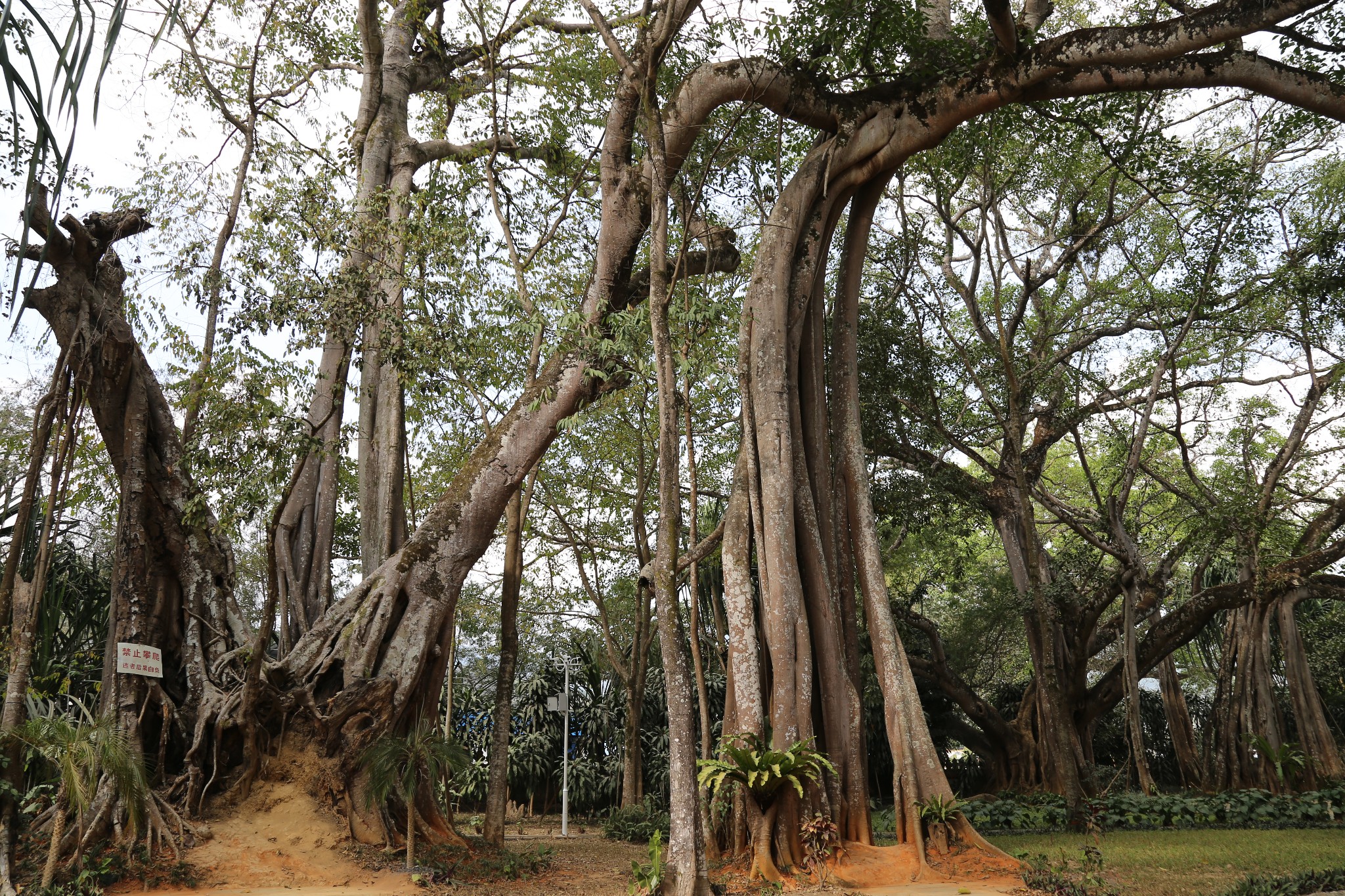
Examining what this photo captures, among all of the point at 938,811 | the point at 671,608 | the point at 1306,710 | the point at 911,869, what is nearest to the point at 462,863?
the point at 671,608

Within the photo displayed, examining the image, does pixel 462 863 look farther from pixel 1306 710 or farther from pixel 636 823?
pixel 1306 710

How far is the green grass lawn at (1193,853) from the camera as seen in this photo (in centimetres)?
661

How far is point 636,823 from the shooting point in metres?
12.2

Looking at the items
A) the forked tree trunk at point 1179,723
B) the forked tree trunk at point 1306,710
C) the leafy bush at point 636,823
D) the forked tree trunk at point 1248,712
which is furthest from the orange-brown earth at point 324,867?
the forked tree trunk at point 1179,723

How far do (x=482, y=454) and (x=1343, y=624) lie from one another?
1638cm

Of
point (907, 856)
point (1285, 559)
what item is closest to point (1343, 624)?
point (1285, 559)

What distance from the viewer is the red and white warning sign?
7758 millimetres

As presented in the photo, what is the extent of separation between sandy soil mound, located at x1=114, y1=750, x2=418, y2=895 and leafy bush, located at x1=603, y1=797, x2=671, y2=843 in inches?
176

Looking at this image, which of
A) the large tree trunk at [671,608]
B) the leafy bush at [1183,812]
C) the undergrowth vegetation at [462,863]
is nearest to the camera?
the large tree trunk at [671,608]

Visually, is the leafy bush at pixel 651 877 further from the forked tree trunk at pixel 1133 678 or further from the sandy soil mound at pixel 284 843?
the forked tree trunk at pixel 1133 678

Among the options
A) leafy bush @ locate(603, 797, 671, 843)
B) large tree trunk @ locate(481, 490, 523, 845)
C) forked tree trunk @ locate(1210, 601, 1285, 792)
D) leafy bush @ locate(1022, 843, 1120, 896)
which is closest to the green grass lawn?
leafy bush @ locate(1022, 843, 1120, 896)

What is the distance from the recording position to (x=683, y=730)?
6.09m

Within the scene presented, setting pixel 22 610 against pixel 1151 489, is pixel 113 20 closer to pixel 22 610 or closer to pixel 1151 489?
pixel 22 610

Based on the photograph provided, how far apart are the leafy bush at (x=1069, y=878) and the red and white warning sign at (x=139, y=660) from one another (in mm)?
7208
